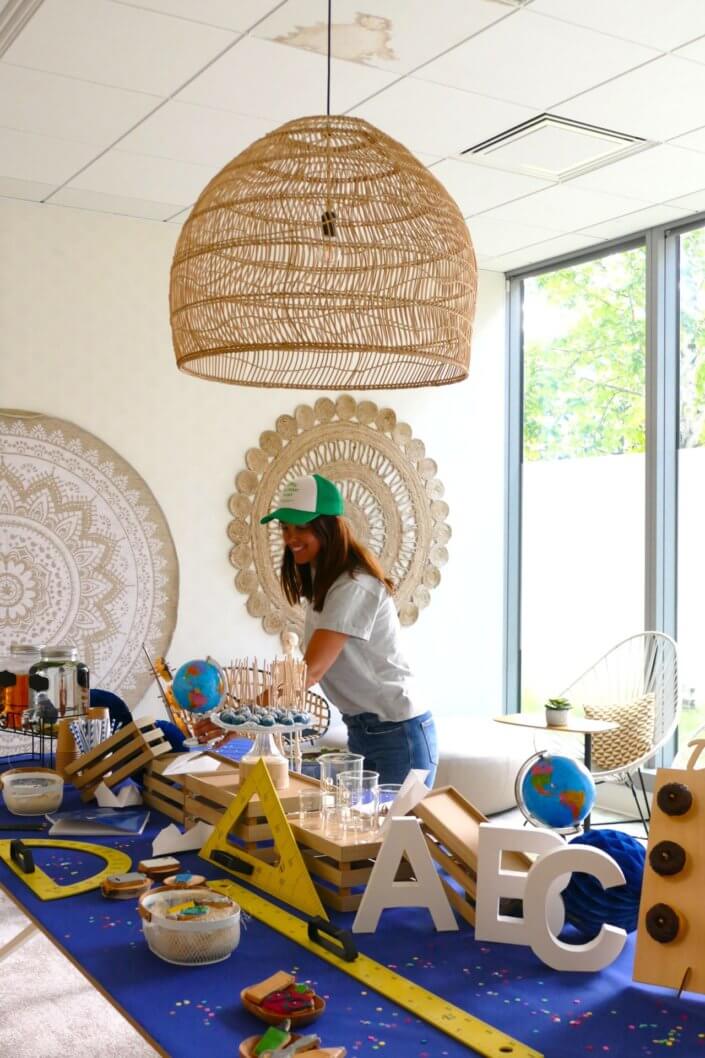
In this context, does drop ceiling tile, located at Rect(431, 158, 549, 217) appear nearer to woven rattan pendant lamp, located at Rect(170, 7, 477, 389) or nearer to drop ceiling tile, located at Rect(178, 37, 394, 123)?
drop ceiling tile, located at Rect(178, 37, 394, 123)

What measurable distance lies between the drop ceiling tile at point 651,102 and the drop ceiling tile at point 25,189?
2028mm

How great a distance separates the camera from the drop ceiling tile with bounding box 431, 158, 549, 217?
4.21 m

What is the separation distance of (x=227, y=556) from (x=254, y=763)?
304 centimetres

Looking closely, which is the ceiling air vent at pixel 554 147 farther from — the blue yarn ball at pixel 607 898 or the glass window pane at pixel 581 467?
the blue yarn ball at pixel 607 898

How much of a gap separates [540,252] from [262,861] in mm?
4188

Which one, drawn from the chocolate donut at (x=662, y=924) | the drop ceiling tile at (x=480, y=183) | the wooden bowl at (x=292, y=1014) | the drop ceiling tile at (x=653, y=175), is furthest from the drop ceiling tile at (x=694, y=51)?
the wooden bowl at (x=292, y=1014)

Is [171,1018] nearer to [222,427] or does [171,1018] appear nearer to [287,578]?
[287,578]

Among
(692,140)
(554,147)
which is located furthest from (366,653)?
(692,140)

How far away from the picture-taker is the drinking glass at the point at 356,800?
186cm

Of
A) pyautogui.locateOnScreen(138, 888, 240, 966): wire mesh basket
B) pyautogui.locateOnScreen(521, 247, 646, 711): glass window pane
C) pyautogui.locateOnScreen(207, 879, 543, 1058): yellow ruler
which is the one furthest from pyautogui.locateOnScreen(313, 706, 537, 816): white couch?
pyautogui.locateOnScreen(138, 888, 240, 966): wire mesh basket

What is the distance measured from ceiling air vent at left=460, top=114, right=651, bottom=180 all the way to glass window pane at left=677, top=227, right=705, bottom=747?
95cm

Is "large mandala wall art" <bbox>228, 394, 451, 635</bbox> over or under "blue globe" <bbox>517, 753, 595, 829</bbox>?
over

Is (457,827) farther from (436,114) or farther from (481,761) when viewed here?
(481,761)

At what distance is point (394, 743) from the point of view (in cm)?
283
